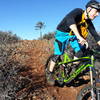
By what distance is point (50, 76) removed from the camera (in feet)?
17.7

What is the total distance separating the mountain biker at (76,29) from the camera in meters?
4.12

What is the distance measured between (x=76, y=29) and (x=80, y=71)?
1089mm

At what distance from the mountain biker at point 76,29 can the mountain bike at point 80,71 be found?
0.16 meters

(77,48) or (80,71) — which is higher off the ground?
(77,48)

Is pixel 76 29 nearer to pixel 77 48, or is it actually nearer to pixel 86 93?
pixel 77 48

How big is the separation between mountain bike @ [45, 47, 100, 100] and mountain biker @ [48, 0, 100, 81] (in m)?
0.16

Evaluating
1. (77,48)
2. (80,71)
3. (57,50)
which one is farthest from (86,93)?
(57,50)

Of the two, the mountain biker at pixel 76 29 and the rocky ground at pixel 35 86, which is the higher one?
the mountain biker at pixel 76 29

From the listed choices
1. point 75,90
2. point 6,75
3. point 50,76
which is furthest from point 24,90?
point 75,90

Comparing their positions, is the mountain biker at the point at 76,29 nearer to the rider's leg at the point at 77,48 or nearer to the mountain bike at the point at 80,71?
the rider's leg at the point at 77,48

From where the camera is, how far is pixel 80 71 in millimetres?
Result: 4863

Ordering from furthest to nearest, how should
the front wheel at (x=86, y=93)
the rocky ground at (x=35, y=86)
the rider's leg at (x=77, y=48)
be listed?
the rider's leg at (x=77, y=48) → the rocky ground at (x=35, y=86) → the front wheel at (x=86, y=93)

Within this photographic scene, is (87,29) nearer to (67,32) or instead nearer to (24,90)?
(67,32)

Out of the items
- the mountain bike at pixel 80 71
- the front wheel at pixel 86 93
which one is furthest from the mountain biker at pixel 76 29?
the front wheel at pixel 86 93
